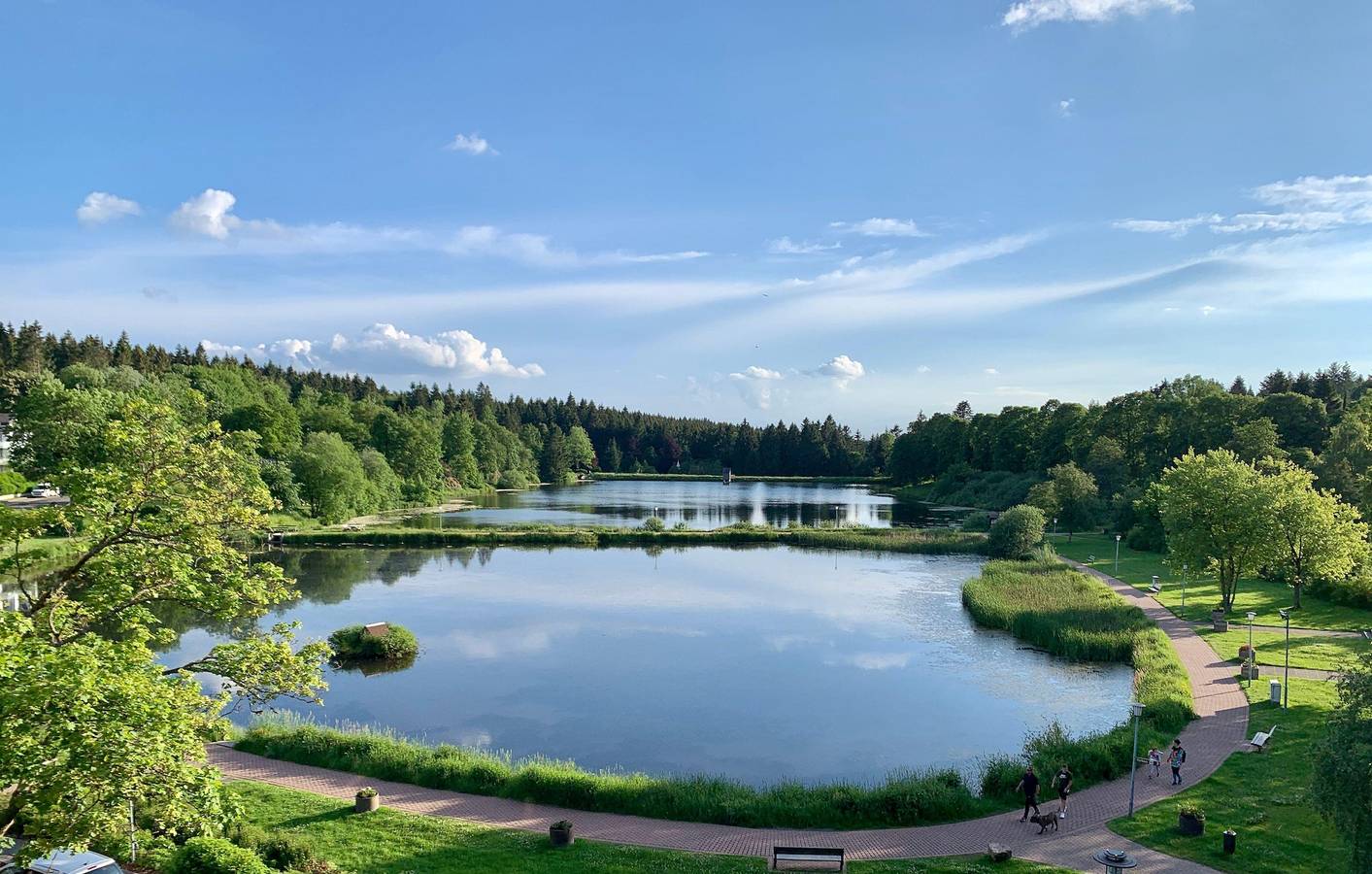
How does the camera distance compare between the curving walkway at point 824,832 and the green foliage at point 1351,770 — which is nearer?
the green foliage at point 1351,770

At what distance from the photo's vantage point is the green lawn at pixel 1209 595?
35688 millimetres

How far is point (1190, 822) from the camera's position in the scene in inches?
636

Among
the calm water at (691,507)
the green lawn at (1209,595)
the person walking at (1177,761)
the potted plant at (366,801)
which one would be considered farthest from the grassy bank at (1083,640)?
the calm water at (691,507)

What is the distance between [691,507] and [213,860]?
90623 mm

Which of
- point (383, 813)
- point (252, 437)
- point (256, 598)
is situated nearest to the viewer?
point (256, 598)

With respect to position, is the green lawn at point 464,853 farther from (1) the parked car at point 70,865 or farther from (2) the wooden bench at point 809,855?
(1) the parked car at point 70,865

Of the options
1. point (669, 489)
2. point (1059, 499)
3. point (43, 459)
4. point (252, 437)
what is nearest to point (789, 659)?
point (252, 437)

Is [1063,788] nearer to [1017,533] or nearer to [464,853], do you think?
[464,853]

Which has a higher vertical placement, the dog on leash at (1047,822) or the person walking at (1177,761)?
the person walking at (1177,761)

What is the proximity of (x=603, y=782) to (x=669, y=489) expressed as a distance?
393ft

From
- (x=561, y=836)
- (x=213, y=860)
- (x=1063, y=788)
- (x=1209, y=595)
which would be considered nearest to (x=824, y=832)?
(x=1063, y=788)

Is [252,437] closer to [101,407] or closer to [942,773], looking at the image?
[942,773]

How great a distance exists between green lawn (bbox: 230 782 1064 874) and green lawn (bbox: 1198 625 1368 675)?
66.1ft

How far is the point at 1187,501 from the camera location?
39.9 meters
